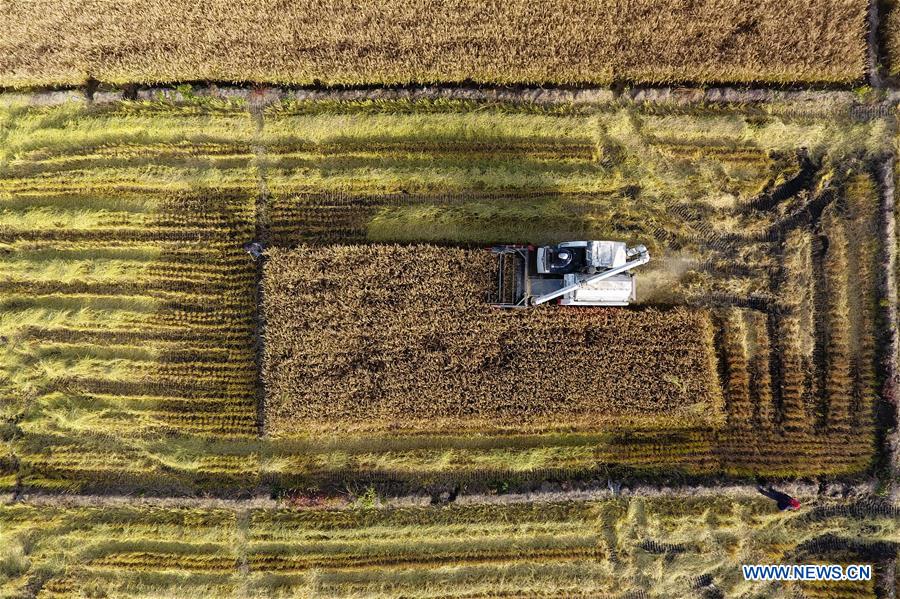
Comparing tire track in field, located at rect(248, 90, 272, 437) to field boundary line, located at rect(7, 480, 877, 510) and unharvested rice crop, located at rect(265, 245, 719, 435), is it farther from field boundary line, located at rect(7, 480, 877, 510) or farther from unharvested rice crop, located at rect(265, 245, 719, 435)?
field boundary line, located at rect(7, 480, 877, 510)

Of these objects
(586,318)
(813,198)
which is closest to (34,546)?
(586,318)

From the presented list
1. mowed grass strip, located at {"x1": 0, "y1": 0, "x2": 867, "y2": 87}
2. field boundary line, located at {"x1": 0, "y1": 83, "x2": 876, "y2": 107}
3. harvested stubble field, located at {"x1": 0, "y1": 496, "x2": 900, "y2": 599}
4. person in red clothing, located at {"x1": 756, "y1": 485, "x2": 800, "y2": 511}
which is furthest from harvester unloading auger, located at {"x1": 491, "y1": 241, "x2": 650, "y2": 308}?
person in red clothing, located at {"x1": 756, "y1": 485, "x2": 800, "y2": 511}

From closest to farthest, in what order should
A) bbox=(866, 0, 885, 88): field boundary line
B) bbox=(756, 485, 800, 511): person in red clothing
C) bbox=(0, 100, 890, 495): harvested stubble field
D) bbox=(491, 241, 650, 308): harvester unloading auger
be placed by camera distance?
1. bbox=(491, 241, 650, 308): harvester unloading auger
2. bbox=(756, 485, 800, 511): person in red clothing
3. bbox=(0, 100, 890, 495): harvested stubble field
4. bbox=(866, 0, 885, 88): field boundary line

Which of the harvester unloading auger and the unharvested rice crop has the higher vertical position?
the harvester unloading auger

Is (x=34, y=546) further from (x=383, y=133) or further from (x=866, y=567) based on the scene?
(x=866, y=567)

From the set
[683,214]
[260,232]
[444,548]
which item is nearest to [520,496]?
[444,548]

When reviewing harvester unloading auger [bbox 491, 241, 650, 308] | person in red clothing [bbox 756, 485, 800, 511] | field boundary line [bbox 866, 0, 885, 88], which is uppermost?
field boundary line [bbox 866, 0, 885, 88]
